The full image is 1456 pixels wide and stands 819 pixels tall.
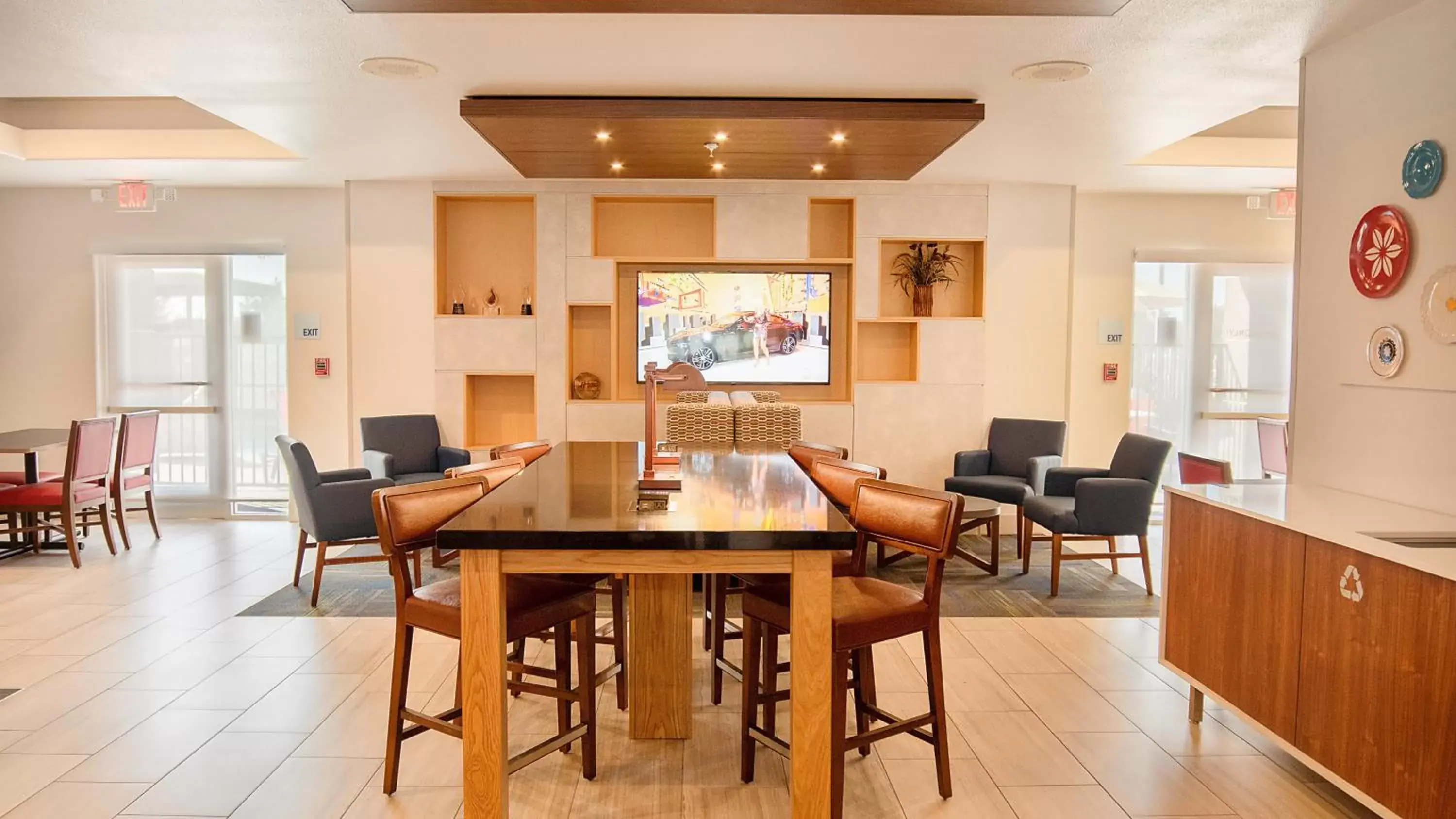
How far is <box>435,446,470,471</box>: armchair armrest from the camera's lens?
20.9 feet

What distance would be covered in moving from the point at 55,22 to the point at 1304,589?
4.70 metres

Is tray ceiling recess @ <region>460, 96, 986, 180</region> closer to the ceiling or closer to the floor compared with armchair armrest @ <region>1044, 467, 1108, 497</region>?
closer to the ceiling

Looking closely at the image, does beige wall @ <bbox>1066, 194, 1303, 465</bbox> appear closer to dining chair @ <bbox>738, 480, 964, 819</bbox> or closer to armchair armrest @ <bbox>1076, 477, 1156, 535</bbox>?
armchair armrest @ <bbox>1076, 477, 1156, 535</bbox>

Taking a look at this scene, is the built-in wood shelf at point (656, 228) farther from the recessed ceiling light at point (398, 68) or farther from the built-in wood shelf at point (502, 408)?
the recessed ceiling light at point (398, 68)

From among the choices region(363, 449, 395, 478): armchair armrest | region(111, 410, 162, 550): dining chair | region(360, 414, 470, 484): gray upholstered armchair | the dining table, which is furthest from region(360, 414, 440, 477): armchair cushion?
the dining table

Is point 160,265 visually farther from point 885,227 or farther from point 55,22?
point 885,227

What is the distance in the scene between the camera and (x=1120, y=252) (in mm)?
7199

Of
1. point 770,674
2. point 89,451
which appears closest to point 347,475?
point 89,451

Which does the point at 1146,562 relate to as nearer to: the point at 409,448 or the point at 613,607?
the point at 613,607

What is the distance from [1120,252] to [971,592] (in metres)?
3.43

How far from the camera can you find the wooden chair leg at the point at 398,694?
2.68 meters

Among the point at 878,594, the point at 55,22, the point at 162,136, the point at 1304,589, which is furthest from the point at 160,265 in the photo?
the point at 1304,589

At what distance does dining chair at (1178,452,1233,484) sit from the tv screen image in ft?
8.80

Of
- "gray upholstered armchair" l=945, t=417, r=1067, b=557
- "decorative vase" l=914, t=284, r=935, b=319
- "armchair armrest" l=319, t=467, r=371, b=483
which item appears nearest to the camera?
"armchair armrest" l=319, t=467, r=371, b=483
